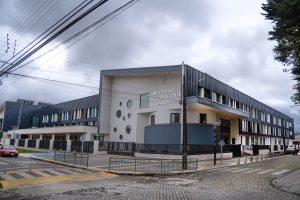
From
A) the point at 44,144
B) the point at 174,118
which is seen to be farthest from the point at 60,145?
the point at 174,118

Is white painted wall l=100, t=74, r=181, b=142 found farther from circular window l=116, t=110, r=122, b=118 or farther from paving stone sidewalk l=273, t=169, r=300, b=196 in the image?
paving stone sidewalk l=273, t=169, r=300, b=196

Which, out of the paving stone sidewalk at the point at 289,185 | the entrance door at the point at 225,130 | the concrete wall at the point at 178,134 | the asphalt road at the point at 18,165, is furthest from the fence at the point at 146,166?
the entrance door at the point at 225,130

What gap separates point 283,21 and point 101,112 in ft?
128

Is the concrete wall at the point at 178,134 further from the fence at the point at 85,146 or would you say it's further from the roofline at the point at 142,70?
the fence at the point at 85,146

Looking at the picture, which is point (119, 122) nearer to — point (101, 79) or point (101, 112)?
point (101, 112)

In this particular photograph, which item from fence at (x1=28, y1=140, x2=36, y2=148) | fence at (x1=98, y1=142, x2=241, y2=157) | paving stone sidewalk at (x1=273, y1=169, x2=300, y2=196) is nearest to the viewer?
paving stone sidewalk at (x1=273, y1=169, x2=300, y2=196)

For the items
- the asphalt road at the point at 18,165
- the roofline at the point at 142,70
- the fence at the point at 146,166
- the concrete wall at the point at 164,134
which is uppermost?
the roofline at the point at 142,70

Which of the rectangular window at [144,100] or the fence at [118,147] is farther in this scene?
the rectangular window at [144,100]

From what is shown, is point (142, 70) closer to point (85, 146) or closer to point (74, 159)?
point (85, 146)

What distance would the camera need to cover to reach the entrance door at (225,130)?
47.3 m

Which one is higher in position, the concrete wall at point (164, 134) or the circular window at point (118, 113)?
the circular window at point (118, 113)

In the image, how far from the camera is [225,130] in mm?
48281

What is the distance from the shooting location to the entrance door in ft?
155

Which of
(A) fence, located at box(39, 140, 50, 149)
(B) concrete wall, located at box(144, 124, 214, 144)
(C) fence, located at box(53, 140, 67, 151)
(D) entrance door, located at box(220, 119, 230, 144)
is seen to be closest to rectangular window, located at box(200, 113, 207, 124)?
(B) concrete wall, located at box(144, 124, 214, 144)
